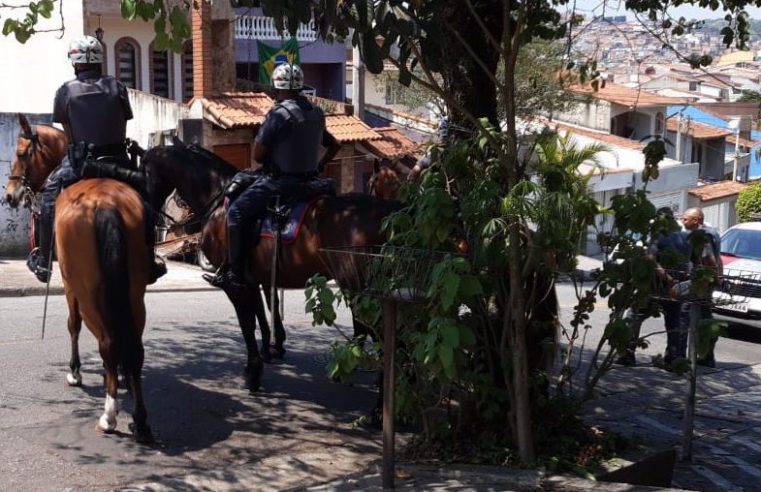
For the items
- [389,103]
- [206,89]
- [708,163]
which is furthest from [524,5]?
[708,163]

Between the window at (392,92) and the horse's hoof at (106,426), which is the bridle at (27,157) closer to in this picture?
the horse's hoof at (106,426)

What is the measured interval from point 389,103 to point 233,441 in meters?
25.5

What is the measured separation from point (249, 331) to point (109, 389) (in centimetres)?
180

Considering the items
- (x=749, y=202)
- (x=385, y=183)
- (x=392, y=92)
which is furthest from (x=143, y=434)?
(x=749, y=202)

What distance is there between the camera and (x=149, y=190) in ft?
30.9

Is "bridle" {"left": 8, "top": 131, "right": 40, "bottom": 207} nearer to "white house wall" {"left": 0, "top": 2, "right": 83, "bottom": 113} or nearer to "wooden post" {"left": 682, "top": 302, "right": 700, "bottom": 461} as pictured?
"wooden post" {"left": 682, "top": 302, "right": 700, "bottom": 461}

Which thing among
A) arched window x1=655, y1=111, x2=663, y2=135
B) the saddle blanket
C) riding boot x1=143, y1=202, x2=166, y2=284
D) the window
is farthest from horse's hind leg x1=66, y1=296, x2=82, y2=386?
arched window x1=655, y1=111, x2=663, y2=135

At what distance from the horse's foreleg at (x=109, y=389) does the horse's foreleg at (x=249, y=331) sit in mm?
1669

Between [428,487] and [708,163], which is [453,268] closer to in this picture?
[428,487]

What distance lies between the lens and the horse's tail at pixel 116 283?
728cm

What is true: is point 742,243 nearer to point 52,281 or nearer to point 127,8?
point 52,281

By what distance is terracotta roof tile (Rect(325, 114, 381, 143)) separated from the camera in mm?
21203

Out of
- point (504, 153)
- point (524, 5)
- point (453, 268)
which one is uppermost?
point (524, 5)

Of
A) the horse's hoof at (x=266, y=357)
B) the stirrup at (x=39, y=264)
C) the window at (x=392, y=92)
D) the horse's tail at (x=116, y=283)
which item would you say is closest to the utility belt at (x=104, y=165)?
the horse's tail at (x=116, y=283)
